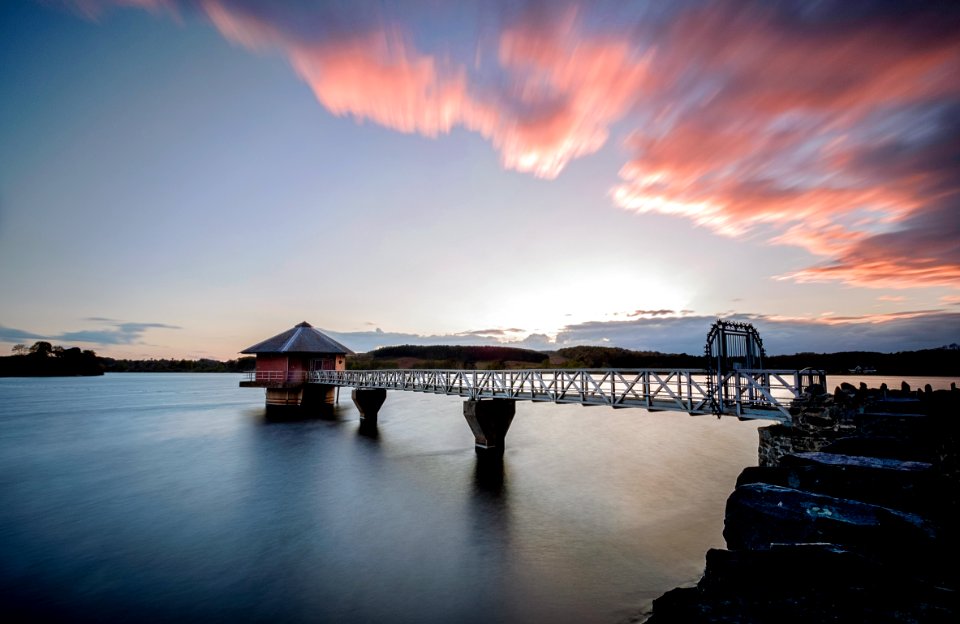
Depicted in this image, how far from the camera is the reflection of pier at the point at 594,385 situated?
37.7ft

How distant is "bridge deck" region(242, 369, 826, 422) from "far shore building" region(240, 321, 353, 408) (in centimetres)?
1457

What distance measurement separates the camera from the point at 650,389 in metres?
14.0

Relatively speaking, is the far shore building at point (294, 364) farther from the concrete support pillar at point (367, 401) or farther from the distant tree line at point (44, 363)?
the distant tree line at point (44, 363)

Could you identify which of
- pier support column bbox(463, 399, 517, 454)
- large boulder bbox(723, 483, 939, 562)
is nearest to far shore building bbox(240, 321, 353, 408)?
pier support column bbox(463, 399, 517, 454)

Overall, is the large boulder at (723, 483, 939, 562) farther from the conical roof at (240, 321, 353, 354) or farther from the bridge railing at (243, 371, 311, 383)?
the bridge railing at (243, 371, 311, 383)

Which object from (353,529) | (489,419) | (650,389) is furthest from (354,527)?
(650,389)

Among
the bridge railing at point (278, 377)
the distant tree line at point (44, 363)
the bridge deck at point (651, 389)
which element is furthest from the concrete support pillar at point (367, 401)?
the distant tree line at point (44, 363)

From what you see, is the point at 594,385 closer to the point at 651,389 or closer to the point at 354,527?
the point at 651,389

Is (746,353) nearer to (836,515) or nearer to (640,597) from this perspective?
(640,597)

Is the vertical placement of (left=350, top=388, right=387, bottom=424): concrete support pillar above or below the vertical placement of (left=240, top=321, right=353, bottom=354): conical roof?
below

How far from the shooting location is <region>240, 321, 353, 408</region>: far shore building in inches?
1495

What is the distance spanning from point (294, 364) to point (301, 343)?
2.09 m

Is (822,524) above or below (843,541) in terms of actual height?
above

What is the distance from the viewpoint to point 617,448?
85.5 ft
